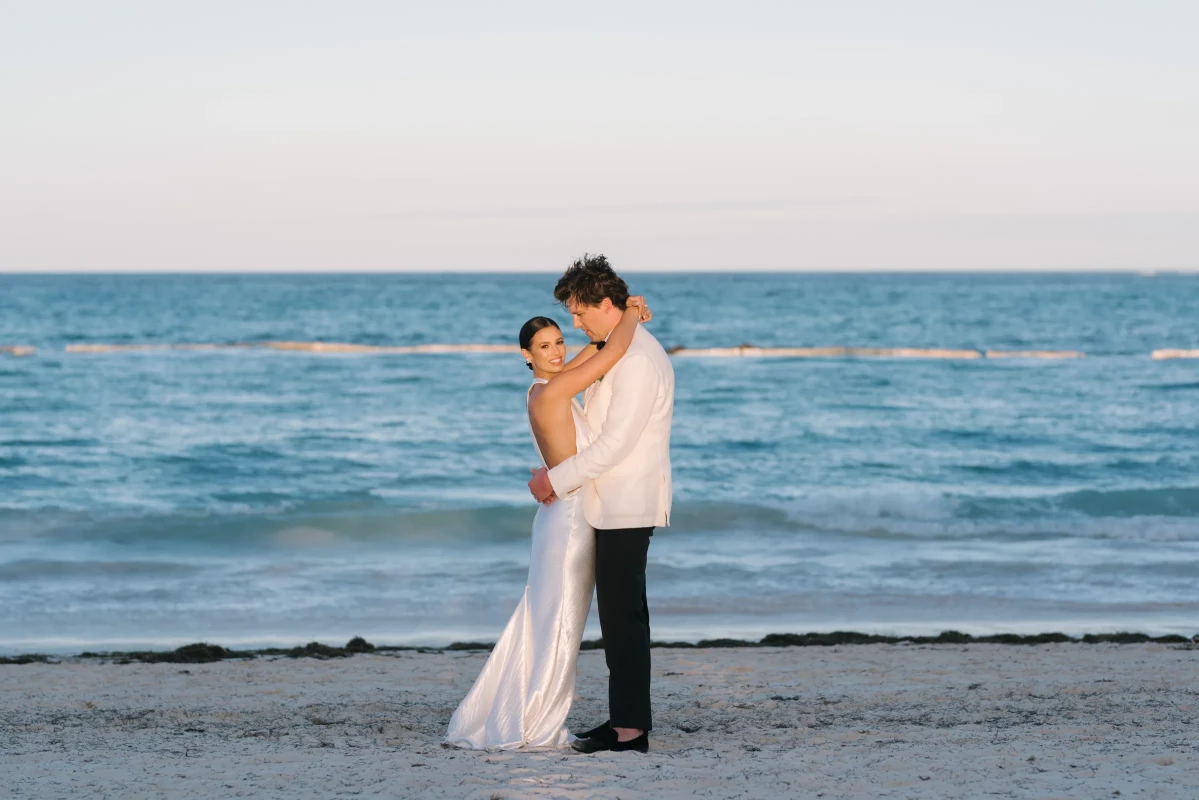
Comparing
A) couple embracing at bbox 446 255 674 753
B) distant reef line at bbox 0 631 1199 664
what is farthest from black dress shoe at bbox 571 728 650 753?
distant reef line at bbox 0 631 1199 664

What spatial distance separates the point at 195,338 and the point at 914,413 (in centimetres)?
2960

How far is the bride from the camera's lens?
4.75 metres

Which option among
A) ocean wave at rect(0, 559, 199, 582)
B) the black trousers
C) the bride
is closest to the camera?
the black trousers

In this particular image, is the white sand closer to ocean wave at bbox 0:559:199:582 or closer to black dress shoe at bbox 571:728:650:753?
black dress shoe at bbox 571:728:650:753

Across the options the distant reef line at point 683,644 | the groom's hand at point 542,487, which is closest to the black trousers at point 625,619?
the groom's hand at point 542,487

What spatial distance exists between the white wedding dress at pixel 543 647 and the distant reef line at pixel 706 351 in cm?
3260

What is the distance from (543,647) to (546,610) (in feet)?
0.47

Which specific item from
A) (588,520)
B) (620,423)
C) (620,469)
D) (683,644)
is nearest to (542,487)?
(588,520)

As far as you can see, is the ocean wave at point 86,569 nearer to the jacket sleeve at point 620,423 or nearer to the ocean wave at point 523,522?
the ocean wave at point 523,522

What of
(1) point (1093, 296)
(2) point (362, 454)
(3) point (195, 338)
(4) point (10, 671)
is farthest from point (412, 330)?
(1) point (1093, 296)

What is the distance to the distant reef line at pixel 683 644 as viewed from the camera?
7184 millimetres

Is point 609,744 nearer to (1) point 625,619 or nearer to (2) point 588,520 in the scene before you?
(1) point 625,619

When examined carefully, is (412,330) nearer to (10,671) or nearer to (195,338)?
(195,338)

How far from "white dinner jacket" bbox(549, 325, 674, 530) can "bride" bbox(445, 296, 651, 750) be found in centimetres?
14
